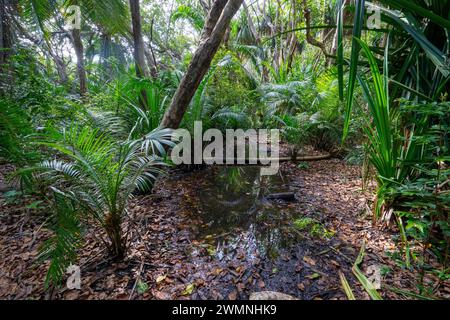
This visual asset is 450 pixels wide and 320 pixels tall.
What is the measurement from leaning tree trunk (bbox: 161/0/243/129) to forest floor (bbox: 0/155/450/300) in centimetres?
99

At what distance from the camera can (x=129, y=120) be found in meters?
2.87

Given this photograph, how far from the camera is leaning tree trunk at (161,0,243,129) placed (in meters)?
2.32

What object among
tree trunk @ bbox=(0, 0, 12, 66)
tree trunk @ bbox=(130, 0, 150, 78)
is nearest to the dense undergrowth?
tree trunk @ bbox=(0, 0, 12, 66)

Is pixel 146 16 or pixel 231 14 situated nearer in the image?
pixel 231 14

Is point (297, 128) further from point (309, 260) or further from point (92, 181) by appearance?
point (92, 181)

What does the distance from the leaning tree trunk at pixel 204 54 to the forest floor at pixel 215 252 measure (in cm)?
99

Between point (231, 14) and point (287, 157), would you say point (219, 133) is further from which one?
point (231, 14)

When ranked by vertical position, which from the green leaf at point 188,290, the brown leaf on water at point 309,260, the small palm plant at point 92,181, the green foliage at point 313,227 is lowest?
the green leaf at point 188,290

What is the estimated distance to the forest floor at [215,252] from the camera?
4.33 ft

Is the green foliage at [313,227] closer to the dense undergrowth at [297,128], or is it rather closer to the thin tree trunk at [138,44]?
the dense undergrowth at [297,128]

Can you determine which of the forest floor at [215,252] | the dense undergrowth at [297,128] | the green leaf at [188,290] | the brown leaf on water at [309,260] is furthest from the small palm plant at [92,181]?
the brown leaf on water at [309,260]

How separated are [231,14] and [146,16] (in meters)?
8.70

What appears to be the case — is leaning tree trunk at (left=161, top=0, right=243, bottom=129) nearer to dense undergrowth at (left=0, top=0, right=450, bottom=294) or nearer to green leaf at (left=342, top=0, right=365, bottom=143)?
dense undergrowth at (left=0, top=0, right=450, bottom=294)

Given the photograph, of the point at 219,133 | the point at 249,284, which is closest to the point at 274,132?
the point at 219,133
